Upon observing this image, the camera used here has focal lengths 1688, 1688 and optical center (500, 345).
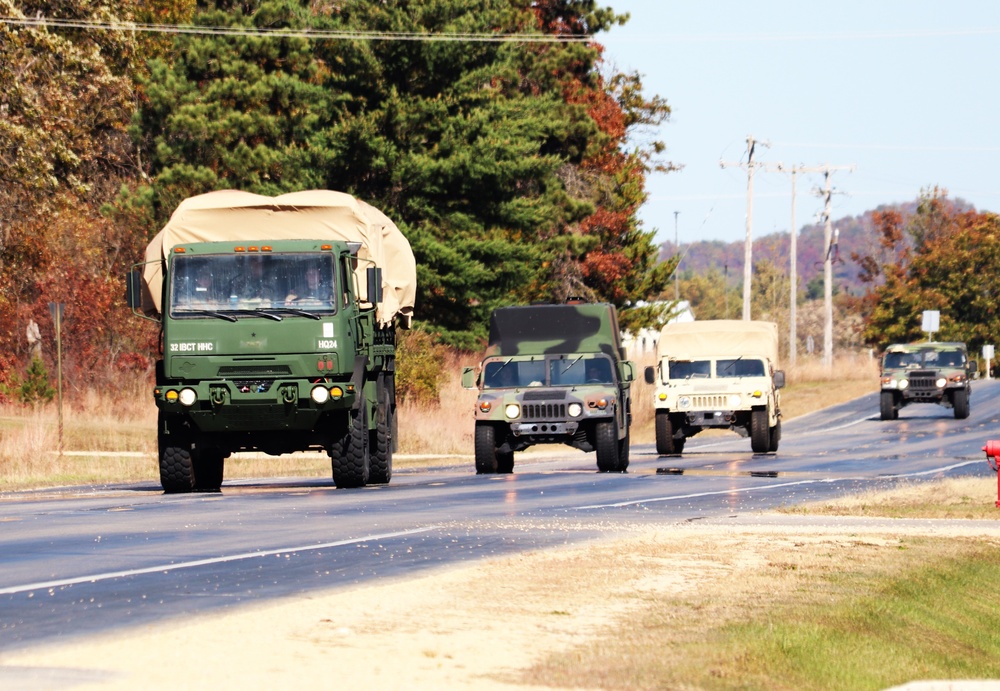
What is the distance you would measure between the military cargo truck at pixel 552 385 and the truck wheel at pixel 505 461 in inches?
0.7

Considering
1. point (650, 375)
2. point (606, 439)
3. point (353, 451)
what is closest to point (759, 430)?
point (650, 375)

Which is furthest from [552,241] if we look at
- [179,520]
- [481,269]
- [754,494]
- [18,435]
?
[179,520]

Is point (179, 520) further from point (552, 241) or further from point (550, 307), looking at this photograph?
point (552, 241)

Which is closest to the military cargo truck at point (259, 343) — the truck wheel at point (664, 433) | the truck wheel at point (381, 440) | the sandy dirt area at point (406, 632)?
the truck wheel at point (381, 440)

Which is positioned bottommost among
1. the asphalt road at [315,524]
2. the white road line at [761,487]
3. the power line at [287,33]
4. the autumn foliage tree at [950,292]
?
the white road line at [761,487]

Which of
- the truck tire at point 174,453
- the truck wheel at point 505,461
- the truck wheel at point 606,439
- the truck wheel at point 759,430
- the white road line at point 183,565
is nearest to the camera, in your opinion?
the white road line at point 183,565

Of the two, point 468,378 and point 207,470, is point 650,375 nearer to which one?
point 468,378

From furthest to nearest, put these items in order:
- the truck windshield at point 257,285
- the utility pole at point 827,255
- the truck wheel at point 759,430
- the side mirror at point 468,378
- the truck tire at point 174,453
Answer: the utility pole at point 827,255 < the truck wheel at point 759,430 < the side mirror at point 468,378 < the truck tire at point 174,453 < the truck windshield at point 257,285

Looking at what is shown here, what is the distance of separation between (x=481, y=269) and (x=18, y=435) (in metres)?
20.8

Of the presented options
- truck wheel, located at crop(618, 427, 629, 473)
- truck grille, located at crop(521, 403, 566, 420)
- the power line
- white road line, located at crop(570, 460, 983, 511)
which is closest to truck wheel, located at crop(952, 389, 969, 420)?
the power line

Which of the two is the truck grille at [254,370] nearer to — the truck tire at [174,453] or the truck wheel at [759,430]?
the truck tire at [174,453]

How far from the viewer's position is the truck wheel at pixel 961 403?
53.1 meters

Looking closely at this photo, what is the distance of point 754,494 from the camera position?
23109 mm

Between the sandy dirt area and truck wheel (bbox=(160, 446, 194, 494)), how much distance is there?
9686 mm
